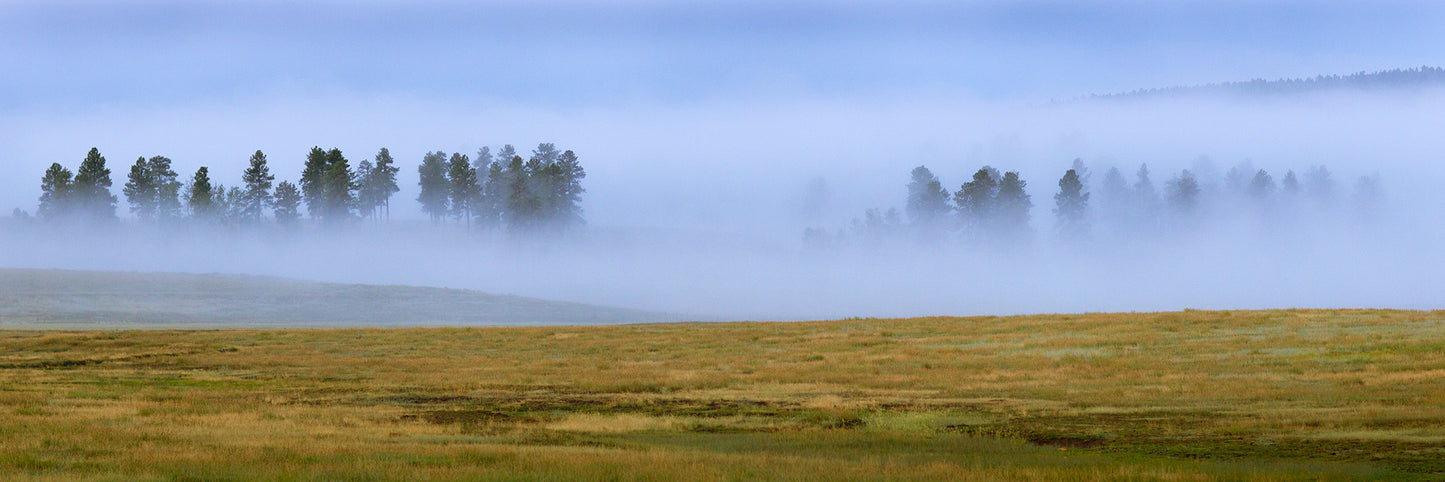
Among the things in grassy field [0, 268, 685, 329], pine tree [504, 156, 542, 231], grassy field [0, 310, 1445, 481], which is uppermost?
pine tree [504, 156, 542, 231]

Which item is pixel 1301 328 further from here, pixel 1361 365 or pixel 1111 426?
pixel 1111 426

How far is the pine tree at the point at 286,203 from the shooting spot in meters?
183

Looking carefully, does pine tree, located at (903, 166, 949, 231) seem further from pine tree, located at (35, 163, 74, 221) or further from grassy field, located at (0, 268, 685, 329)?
pine tree, located at (35, 163, 74, 221)

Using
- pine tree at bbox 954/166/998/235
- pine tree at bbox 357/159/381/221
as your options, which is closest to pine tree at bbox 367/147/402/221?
pine tree at bbox 357/159/381/221

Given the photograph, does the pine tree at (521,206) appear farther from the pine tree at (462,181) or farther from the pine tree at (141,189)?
the pine tree at (141,189)

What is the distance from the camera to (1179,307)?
159 metres

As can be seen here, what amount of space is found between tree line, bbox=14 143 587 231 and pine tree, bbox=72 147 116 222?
0.13 m

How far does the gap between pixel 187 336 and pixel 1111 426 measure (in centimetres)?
5709

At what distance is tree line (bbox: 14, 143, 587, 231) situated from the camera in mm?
170875

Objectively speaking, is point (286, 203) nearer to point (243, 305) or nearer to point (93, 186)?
point (93, 186)

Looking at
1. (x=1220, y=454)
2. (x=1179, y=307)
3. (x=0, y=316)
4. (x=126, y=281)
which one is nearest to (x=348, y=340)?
(x=0, y=316)

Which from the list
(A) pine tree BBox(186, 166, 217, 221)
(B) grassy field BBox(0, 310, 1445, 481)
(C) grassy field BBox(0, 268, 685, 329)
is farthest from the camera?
(A) pine tree BBox(186, 166, 217, 221)

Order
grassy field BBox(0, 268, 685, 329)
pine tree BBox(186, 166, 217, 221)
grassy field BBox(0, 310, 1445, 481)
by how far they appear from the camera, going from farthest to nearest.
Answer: pine tree BBox(186, 166, 217, 221), grassy field BBox(0, 268, 685, 329), grassy field BBox(0, 310, 1445, 481)

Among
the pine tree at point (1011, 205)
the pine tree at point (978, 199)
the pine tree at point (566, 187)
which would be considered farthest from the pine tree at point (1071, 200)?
the pine tree at point (566, 187)
